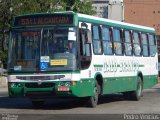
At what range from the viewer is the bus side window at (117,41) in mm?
21422

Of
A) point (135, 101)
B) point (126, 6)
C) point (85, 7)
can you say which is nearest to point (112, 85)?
point (135, 101)

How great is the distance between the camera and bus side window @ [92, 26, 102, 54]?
1946cm

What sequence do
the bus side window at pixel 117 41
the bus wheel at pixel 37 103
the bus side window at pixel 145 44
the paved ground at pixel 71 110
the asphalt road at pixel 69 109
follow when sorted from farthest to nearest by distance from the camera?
the bus side window at pixel 145 44
the bus side window at pixel 117 41
the bus wheel at pixel 37 103
the asphalt road at pixel 69 109
the paved ground at pixel 71 110

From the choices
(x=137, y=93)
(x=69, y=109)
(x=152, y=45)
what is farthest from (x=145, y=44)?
(x=69, y=109)

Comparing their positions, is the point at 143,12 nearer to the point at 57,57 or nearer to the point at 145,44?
the point at 145,44

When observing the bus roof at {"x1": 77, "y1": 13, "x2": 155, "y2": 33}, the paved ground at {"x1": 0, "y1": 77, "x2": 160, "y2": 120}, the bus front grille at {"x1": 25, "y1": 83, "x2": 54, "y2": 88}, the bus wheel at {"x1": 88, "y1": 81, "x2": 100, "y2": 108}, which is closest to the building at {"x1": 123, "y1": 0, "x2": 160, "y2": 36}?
the bus roof at {"x1": 77, "y1": 13, "x2": 155, "y2": 33}

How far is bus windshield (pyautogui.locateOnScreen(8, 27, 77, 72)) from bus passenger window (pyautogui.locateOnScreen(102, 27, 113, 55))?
2501mm

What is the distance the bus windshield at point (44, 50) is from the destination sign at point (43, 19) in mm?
212

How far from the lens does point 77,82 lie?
1800 centimetres

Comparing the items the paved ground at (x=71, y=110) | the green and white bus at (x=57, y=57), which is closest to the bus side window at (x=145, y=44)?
the paved ground at (x=71, y=110)

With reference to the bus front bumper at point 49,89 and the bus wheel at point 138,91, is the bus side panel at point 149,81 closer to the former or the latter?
the bus wheel at point 138,91

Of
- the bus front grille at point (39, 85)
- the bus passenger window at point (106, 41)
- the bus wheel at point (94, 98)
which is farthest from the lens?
the bus passenger window at point (106, 41)

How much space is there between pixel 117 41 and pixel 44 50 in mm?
4348

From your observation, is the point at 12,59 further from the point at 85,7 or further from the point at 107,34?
the point at 85,7
